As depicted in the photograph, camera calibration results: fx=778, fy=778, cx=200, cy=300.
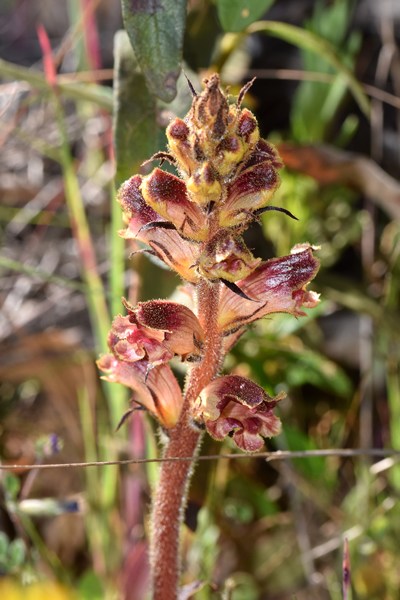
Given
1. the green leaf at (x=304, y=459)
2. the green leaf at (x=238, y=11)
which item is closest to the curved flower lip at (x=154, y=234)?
the green leaf at (x=238, y=11)

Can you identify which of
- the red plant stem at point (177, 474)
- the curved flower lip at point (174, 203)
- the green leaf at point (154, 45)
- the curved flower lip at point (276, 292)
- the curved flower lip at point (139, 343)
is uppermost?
the green leaf at point (154, 45)

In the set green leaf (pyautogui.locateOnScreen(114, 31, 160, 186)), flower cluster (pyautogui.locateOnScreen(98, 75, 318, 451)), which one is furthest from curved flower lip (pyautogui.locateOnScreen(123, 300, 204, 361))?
green leaf (pyautogui.locateOnScreen(114, 31, 160, 186))

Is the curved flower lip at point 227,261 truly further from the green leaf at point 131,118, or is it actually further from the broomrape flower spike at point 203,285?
the green leaf at point 131,118

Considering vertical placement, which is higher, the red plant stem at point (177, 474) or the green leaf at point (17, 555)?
the red plant stem at point (177, 474)

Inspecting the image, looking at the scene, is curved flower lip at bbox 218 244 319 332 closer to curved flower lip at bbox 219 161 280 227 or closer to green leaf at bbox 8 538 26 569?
curved flower lip at bbox 219 161 280 227

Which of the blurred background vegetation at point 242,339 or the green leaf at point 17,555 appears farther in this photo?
the blurred background vegetation at point 242,339

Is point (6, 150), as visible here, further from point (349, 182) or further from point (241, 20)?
point (241, 20)

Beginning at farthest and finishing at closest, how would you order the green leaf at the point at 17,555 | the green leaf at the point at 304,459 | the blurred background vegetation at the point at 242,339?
the green leaf at the point at 304,459, the blurred background vegetation at the point at 242,339, the green leaf at the point at 17,555
